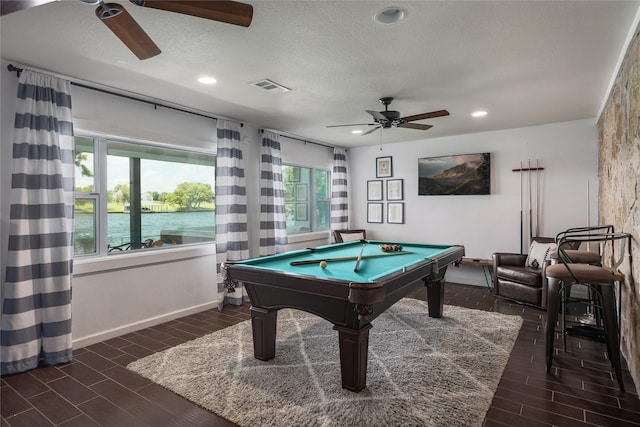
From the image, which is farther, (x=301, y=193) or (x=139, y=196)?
(x=301, y=193)

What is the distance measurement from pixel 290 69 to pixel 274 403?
2.61m

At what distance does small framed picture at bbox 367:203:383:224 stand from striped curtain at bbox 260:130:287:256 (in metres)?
2.17

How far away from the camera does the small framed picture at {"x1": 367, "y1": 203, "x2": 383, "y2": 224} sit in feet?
22.4

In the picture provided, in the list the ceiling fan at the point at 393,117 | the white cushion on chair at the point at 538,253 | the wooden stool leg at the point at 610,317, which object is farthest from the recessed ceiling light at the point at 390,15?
the white cushion on chair at the point at 538,253

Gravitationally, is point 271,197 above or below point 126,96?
below

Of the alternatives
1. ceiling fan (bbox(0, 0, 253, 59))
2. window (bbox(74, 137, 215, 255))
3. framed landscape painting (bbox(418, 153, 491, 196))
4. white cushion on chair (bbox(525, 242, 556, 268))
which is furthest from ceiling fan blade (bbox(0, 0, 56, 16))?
framed landscape painting (bbox(418, 153, 491, 196))

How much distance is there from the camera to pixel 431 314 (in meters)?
4.05

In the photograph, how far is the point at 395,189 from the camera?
6617mm

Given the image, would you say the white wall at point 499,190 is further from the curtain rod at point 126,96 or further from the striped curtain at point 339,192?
the curtain rod at point 126,96

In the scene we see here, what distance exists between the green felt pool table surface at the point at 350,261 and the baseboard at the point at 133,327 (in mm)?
1697

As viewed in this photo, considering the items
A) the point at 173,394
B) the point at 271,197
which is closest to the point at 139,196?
the point at 271,197

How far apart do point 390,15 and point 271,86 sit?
5.09ft

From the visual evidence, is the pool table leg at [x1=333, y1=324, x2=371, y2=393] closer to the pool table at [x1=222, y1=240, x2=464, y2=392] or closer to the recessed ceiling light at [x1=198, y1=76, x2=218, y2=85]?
the pool table at [x1=222, y1=240, x2=464, y2=392]

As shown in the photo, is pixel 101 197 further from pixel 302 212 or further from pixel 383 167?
pixel 383 167
